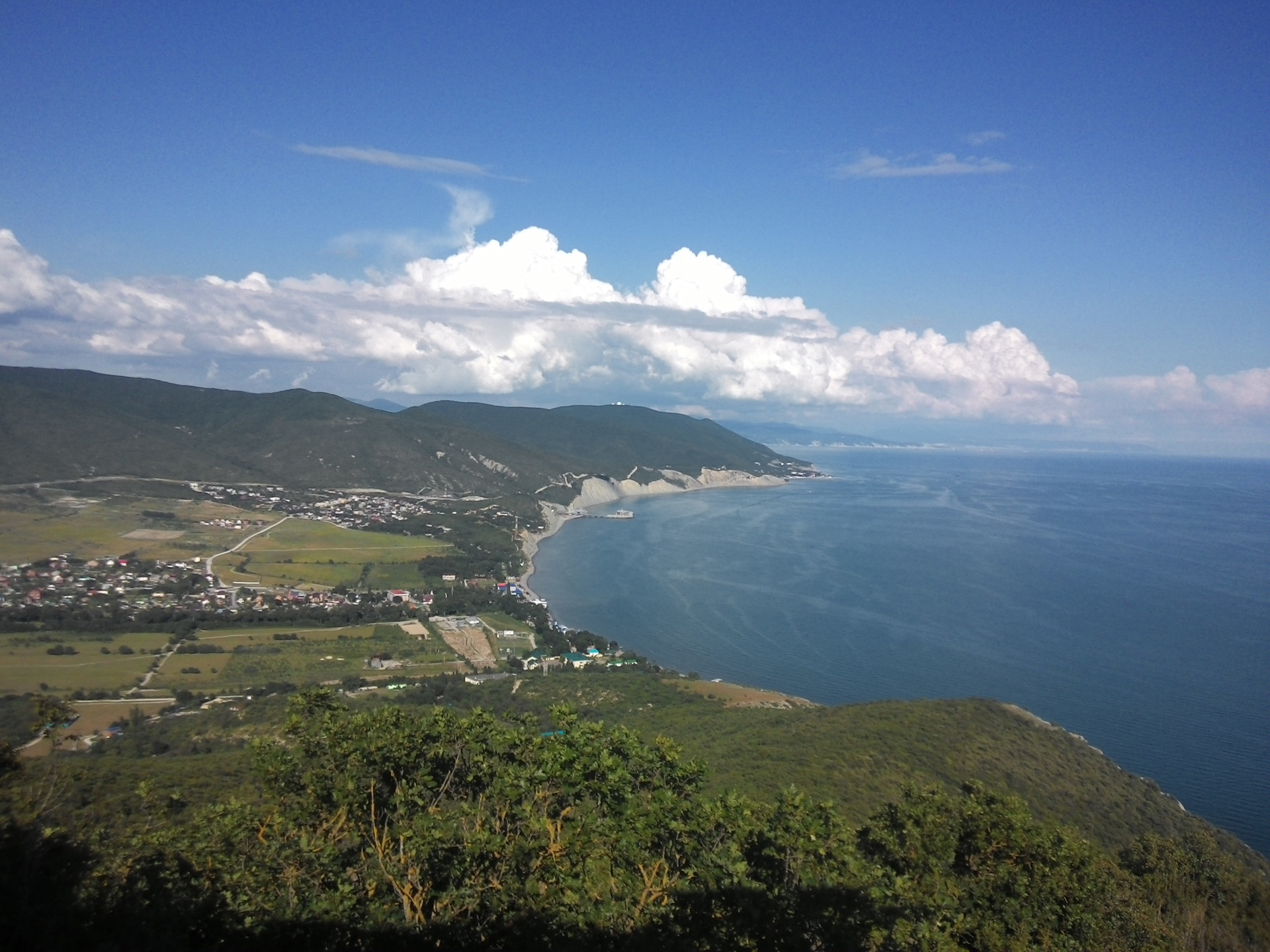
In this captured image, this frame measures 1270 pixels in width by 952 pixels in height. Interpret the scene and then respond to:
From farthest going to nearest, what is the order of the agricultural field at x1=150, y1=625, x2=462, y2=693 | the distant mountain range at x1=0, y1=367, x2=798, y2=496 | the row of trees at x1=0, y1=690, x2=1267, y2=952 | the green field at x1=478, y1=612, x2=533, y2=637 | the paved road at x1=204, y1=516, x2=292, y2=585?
the distant mountain range at x1=0, y1=367, x2=798, y2=496 < the paved road at x1=204, y1=516, x2=292, y2=585 < the green field at x1=478, y1=612, x2=533, y2=637 < the agricultural field at x1=150, y1=625, x2=462, y2=693 < the row of trees at x1=0, y1=690, x2=1267, y2=952

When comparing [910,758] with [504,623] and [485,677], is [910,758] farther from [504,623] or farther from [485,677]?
[504,623]

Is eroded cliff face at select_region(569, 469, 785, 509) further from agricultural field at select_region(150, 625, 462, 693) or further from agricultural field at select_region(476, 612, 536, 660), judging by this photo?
agricultural field at select_region(150, 625, 462, 693)

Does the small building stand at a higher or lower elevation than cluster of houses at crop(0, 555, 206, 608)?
lower

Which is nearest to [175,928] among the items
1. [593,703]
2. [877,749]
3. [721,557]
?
[877,749]

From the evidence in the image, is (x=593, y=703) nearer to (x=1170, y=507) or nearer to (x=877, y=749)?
(x=877, y=749)

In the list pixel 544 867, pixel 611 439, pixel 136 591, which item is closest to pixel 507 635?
pixel 136 591

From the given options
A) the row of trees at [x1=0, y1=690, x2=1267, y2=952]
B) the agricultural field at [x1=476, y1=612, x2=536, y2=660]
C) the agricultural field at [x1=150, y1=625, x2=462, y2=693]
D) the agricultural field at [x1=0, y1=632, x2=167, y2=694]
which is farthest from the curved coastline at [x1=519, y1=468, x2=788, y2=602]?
the row of trees at [x1=0, y1=690, x2=1267, y2=952]

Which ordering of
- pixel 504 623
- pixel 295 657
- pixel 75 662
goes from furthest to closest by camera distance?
1. pixel 504 623
2. pixel 295 657
3. pixel 75 662
